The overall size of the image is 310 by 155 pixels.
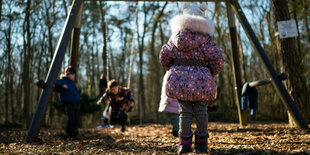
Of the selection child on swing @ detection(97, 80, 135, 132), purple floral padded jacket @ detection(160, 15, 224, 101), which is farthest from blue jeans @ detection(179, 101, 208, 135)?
child on swing @ detection(97, 80, 135, 132)

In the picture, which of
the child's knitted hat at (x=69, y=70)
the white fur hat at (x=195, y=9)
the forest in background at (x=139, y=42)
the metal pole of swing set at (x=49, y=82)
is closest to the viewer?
the white fur hat at (x=195, y=9)

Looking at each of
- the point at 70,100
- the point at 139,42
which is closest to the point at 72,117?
the point at 70,100

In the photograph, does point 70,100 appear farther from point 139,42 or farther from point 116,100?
point 139,42

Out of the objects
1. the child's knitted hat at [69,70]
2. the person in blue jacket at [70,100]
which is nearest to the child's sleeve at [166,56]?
the person in blue jacket at [70,100]

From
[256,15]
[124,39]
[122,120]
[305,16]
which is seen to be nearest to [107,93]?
[122,120]

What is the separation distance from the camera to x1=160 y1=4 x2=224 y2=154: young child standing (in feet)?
8.38

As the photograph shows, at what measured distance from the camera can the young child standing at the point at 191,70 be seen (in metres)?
2.55

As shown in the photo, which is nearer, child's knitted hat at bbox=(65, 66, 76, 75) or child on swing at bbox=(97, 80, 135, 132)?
child's knitted hat at bbox=(65, 66, 76, 75)

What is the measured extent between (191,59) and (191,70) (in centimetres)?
14

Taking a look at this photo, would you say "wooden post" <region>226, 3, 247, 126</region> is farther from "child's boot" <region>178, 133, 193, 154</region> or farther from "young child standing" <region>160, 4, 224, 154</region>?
"child's boot" <region>178, 133, 193, 154</region>

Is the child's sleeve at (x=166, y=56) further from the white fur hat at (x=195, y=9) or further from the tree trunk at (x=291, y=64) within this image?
the tree trunk at (x=291, y=64)

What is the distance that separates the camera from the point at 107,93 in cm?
520

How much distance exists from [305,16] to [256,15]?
244 cm

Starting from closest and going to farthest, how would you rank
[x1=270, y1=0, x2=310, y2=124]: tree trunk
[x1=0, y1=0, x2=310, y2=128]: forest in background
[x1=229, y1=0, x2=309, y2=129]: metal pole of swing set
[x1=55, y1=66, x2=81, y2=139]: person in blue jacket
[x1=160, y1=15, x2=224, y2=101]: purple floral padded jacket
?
[x1=160, y1=15, x2=224, y2=101]: purple floral padded jacket < [x1=229, y1=0, x2=309, y2=129]: metal pole of swing set < [x1=270, y1=0, x2=310, y2=124]: tree trunk < [x1=55, y1=66, x2=81, y2=139]: person in blue jacket < [x1=0, y1=0, x2=310, y2=128]: forest in background
